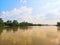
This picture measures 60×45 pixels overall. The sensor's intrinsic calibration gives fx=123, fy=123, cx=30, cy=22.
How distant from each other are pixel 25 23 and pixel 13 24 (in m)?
8.81

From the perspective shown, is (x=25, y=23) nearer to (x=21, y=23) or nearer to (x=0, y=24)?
(x=21, y=23)

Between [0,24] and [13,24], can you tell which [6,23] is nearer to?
[13,24]

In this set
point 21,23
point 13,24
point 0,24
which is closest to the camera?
point 0,24

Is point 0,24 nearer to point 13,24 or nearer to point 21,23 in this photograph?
point 13,24

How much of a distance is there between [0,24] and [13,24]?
1334cm

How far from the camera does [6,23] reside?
52.5 metres

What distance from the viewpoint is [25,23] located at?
2349 inches

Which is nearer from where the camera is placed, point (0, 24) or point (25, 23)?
point (0, 24)

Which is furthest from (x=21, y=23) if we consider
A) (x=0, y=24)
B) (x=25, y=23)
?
(x=0, y=24)

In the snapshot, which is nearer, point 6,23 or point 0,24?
point 0,24

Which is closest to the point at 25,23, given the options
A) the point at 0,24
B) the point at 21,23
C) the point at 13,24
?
the point at 21,23

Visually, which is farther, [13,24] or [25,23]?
[25,23]

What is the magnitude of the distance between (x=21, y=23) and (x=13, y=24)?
22.2 feet

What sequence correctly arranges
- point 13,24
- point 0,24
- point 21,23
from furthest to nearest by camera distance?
1. point 21,23
2. point 13,24
3. point 0,24
